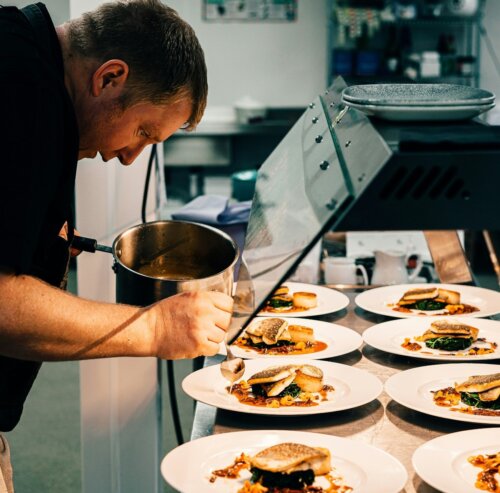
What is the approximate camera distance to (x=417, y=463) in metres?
1.47

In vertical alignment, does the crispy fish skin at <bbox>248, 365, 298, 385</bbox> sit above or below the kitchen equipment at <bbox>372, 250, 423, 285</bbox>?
above

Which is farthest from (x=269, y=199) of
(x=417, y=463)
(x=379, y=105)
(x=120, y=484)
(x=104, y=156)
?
(x=120, y=484)

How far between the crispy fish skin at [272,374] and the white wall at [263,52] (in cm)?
600

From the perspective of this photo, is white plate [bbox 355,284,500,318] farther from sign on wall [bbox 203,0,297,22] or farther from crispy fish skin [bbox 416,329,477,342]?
sign on wall [bbox 203,0,297,22]

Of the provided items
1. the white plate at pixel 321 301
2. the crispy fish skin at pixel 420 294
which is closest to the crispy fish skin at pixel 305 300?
the white plate at pixel 321 301

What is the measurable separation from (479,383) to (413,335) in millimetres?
469

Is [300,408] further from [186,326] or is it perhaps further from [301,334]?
[301,334]

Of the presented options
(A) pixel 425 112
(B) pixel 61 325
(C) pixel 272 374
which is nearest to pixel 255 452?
(C) pixel 272 374

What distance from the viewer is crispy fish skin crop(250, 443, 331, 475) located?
143 cm

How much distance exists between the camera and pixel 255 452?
62.1 inches

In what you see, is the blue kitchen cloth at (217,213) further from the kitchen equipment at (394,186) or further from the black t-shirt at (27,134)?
the kitchen equipment at (394,186)

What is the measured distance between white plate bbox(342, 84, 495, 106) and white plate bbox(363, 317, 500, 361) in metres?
0.71

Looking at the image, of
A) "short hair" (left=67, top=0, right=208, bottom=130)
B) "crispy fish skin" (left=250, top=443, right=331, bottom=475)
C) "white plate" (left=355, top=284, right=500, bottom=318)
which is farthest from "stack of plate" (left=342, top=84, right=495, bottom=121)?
"white plate" (left=355, top=284, right=500, bottom=318)

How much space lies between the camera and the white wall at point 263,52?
24.9 ft
